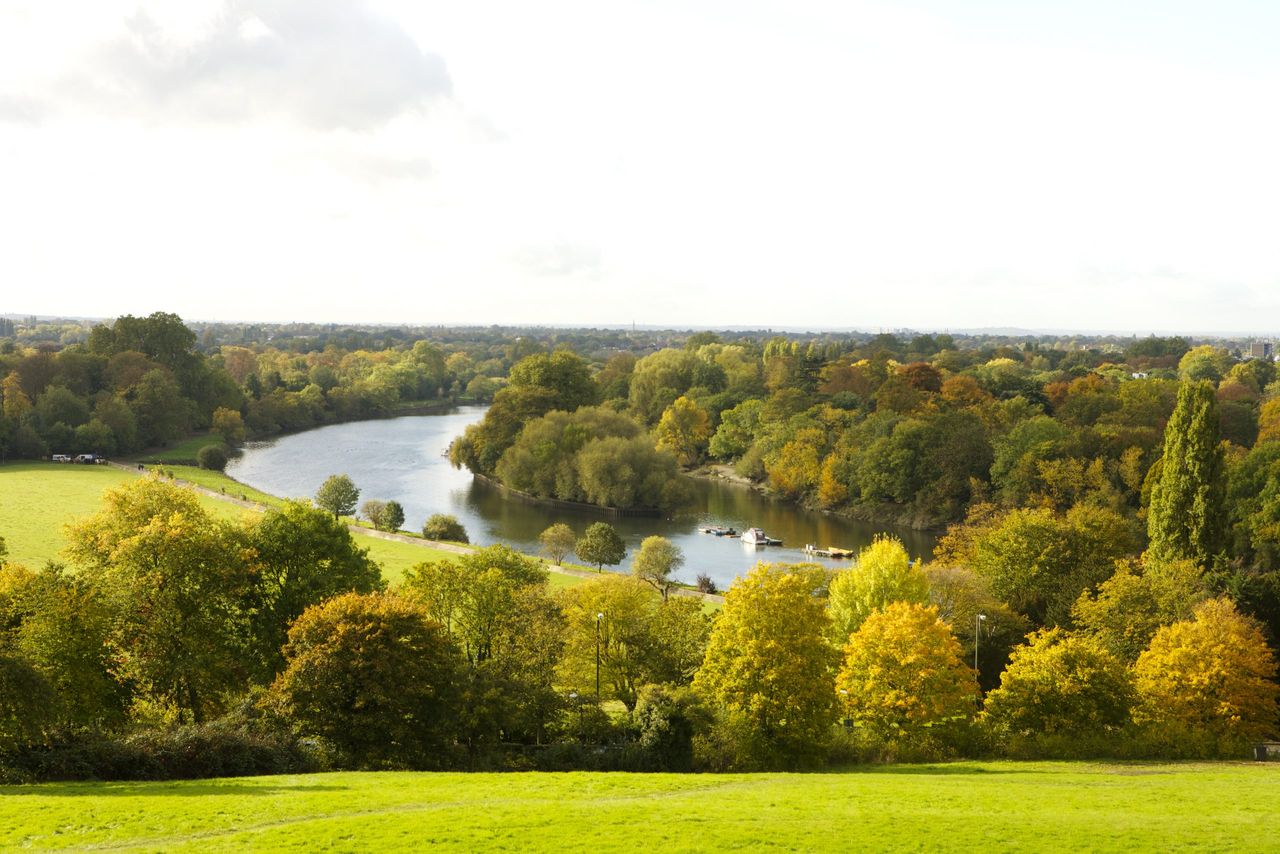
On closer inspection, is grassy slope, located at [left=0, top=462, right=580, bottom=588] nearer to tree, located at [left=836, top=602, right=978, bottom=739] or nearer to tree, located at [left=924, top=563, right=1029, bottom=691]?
tree, located at [left=924, top=563, right=1029, bottom=691]

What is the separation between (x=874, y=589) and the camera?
98.6 ft

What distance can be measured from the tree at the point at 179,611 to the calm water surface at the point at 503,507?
920 inches

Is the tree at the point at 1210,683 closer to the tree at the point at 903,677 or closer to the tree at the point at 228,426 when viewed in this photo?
the tree at the point at 903,677

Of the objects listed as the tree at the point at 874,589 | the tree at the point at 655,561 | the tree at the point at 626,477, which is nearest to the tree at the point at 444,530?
the tree at the point at 655,561

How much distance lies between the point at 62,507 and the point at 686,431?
159 ft

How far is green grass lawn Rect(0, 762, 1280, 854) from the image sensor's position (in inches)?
533

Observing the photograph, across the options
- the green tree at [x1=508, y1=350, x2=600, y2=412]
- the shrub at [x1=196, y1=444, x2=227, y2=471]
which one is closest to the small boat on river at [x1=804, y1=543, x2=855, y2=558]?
the green tree at [x1=508, y1=350, x2=600, y2=412]

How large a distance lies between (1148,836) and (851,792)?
4648mm

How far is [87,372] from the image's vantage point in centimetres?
8881

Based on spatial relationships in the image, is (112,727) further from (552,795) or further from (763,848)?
(763,848)

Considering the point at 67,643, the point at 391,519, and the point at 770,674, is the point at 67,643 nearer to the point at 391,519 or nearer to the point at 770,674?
the point at 770,674

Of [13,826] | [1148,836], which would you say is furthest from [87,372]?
[1148,836]

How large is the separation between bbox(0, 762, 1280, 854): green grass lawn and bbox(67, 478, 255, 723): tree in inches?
240

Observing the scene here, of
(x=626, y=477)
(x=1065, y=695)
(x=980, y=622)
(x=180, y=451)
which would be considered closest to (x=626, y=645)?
(x=1065, y=695)
